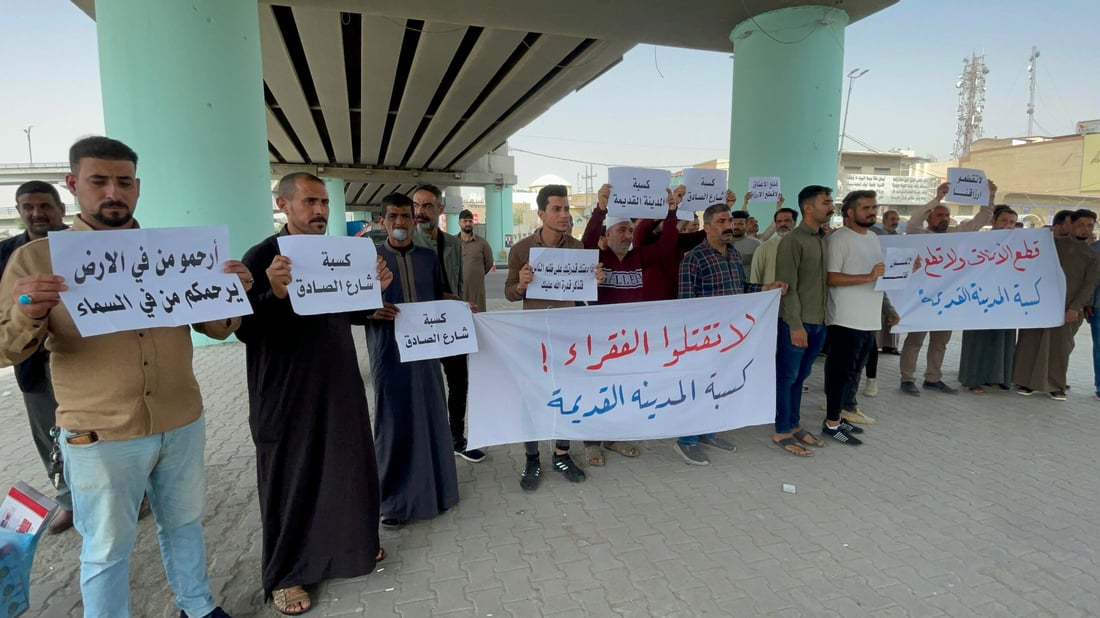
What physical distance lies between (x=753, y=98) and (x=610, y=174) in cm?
564

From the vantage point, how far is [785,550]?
2.78 metres

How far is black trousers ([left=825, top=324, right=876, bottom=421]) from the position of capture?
4.17m

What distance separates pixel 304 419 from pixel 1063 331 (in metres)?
6.85

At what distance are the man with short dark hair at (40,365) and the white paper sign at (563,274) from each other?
2.75 metres

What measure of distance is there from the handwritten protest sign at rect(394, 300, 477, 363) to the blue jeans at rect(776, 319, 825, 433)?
92.3 inches

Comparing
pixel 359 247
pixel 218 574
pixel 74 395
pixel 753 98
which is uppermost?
pixel 753 98

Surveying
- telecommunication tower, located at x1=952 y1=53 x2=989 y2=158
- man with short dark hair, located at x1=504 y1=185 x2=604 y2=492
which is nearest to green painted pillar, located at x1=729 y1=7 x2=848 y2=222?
man with short dark hair, located at x1=504 y1=185 x2=604 y2=492

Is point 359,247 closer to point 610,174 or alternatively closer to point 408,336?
point 408,336

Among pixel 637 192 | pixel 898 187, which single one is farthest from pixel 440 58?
pixel 898 187

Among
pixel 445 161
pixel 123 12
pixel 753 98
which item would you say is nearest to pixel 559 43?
pixel 753 98

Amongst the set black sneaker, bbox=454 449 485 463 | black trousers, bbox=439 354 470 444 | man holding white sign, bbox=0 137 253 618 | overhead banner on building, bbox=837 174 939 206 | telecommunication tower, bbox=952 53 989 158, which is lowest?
black sneaker, bbox=454 449 485 463

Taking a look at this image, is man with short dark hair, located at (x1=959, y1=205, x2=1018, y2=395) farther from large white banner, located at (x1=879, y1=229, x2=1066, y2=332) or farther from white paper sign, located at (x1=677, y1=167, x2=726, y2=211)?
white paper sign, located at (x1=677, y1=167, x2=726, y2=211)

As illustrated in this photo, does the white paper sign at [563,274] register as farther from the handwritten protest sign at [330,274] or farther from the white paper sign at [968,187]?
the white paper sign at [968,187]

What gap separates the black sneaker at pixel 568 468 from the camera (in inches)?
142
